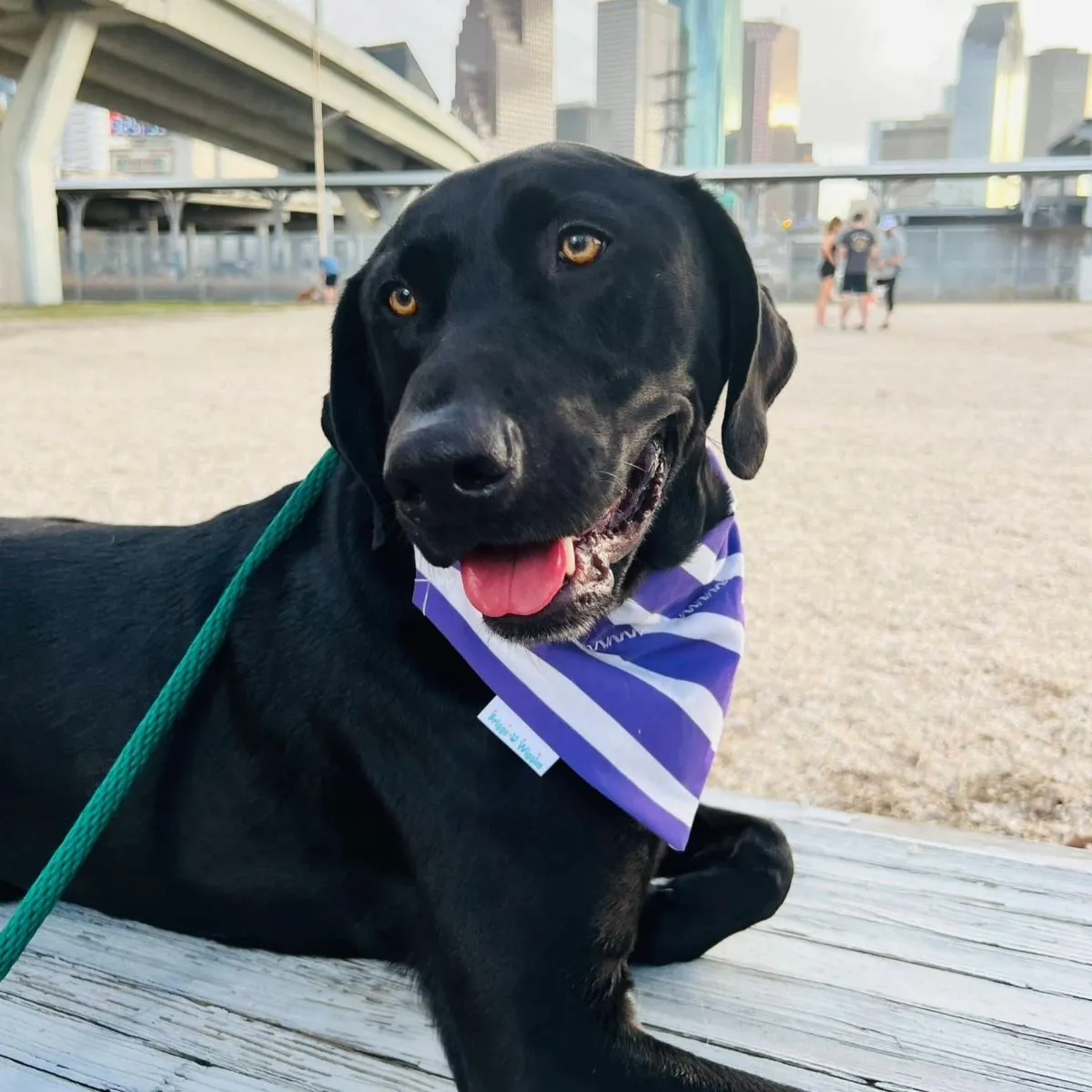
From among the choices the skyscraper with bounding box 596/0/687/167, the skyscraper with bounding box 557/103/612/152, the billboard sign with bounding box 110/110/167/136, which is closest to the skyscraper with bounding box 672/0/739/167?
the skyscraper with bounding box 596/0/687/167

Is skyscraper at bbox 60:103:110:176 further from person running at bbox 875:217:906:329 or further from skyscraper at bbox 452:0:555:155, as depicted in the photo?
person running at bbox 875:217:906:329

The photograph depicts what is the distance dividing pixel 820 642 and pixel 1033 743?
1020 mm

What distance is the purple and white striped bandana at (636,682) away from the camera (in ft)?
5.81

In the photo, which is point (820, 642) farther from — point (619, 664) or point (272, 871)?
point (272, 871)

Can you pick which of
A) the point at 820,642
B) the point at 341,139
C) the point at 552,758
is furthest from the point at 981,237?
the point at 552,758

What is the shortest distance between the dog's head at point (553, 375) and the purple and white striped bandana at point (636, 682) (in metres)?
0.05

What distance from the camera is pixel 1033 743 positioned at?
340cm

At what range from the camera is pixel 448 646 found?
1896mm

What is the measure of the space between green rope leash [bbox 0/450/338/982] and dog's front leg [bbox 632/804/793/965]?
0.91 metres

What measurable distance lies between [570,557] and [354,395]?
0.61 meters

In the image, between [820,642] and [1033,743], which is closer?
[1033,743]

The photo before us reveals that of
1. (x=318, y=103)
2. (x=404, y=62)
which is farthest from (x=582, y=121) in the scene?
(x=318, y=103)

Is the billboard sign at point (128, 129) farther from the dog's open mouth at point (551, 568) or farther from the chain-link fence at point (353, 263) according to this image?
the dog's open mouth at point (551, 568)

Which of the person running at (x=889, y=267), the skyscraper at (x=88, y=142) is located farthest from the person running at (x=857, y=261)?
the skyscraper at (x=88, y=142)
